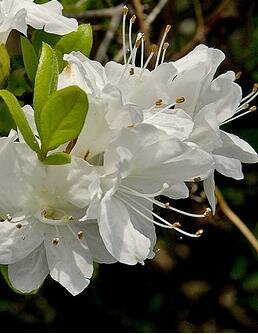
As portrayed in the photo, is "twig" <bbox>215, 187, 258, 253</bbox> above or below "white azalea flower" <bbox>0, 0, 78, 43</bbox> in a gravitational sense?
below

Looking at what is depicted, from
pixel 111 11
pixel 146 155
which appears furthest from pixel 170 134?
pixel 111 11

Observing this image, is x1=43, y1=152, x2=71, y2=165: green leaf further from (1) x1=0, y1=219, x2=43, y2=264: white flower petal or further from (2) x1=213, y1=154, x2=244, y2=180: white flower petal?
(2) x1=213, y1=154, x2=244, y2=180: white flower petal

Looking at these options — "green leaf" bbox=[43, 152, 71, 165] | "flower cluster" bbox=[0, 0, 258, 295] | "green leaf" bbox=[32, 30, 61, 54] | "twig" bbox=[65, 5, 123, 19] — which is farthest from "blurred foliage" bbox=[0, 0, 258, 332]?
"green leaf" bbox=[43, 152, 71, 165]

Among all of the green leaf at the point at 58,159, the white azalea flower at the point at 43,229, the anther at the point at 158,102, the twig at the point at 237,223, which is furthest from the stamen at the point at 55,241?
the twig at the point at 237,223

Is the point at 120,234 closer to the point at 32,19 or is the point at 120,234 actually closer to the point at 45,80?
the point at 45,80

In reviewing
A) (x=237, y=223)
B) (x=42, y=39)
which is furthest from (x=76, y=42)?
(x=237, y=223)

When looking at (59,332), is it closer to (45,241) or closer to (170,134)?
(45,241)
